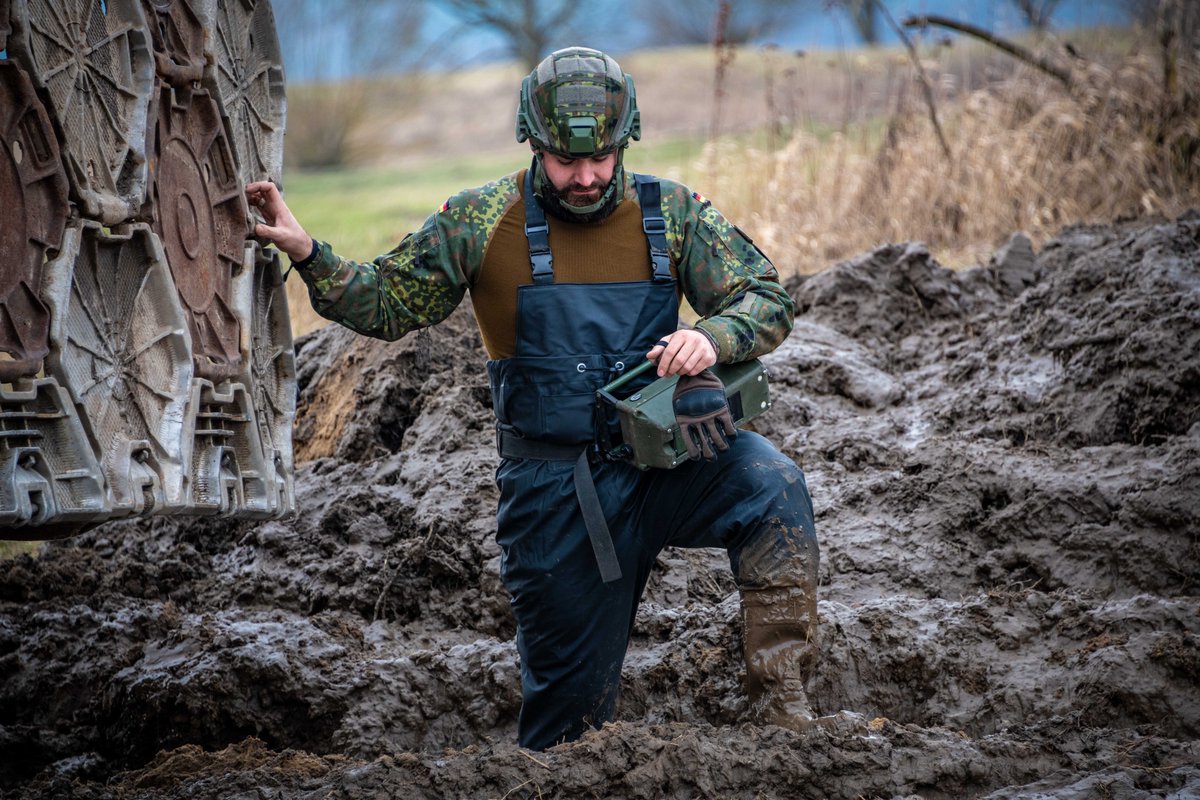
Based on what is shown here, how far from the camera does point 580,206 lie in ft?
12.6

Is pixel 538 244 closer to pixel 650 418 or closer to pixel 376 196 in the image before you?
pixel 650 418

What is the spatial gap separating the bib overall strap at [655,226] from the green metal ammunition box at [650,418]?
29 centimetres

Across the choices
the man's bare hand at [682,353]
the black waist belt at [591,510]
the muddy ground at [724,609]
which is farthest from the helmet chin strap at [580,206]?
the muddy ground at [724,609]

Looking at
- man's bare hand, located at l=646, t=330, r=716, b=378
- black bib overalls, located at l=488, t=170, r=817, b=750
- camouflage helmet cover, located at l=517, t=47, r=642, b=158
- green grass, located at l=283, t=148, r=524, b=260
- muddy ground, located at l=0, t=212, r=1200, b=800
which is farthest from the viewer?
green grass, located at l=283, t=148, r=524, b=260

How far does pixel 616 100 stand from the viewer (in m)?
3.81

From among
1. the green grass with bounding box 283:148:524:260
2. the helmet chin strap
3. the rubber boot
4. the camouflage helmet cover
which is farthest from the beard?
the green grass with bounding box 283:148:524:260

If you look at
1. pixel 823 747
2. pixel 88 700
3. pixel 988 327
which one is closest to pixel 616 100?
pixel 823 747

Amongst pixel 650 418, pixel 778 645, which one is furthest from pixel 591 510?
pixel 778 645

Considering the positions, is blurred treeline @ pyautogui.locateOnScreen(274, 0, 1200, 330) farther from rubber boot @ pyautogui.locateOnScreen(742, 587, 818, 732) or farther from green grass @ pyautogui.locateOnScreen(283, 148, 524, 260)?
rubber boot @ pyautogui.locateOnScreen(742, 587, 818, 732)

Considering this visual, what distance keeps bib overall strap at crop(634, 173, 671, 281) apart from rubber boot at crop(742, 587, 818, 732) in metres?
0.96

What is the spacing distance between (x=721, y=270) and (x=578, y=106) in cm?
65

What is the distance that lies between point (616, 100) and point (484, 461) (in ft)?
6.99

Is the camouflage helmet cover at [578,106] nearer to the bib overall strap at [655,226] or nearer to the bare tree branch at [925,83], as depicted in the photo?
the bib overall strap at [655,226]

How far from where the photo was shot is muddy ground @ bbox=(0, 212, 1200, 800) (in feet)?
11.3
